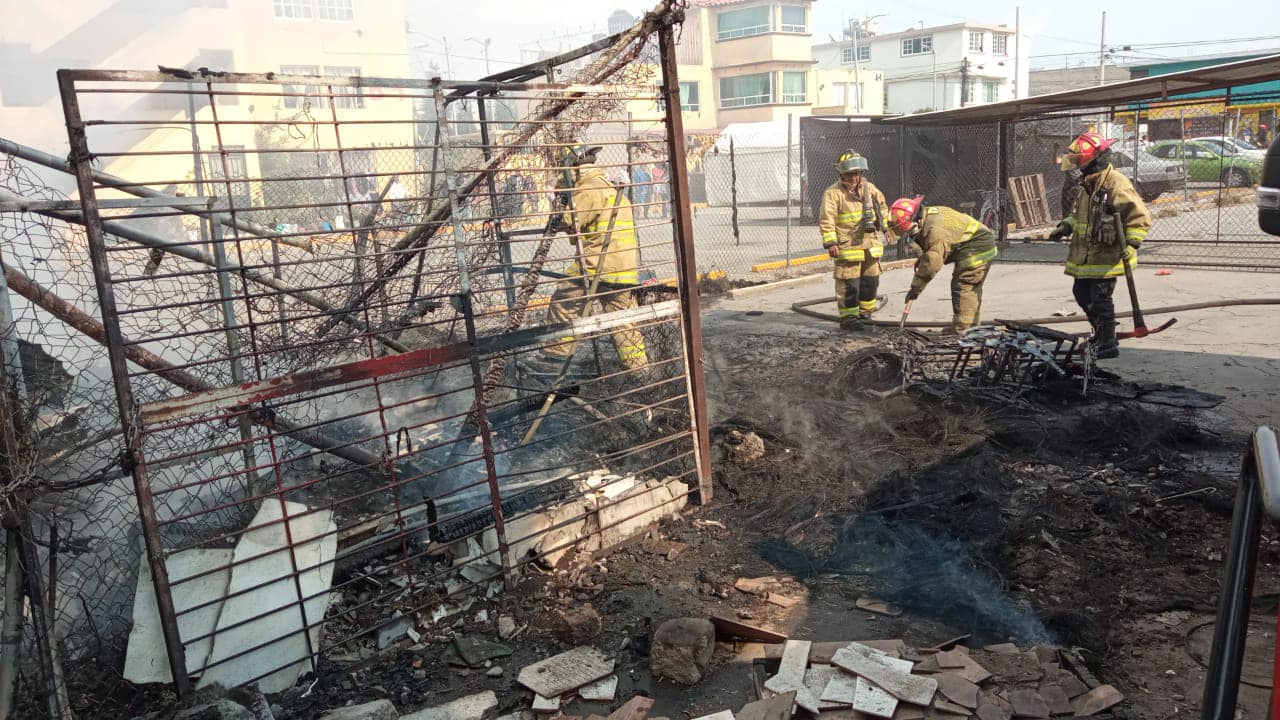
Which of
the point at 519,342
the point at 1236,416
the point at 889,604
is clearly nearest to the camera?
the point at 889,604

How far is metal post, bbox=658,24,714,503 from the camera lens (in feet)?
16.2

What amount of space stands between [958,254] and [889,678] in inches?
230

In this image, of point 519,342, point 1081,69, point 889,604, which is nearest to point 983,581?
point 889,604

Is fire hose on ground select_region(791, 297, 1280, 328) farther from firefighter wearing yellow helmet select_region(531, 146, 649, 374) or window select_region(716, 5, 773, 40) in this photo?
window select_region(716, 5, 773, 40)

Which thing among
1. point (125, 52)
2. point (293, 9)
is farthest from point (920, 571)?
point (293, 9)

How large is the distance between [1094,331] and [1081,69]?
230 ft

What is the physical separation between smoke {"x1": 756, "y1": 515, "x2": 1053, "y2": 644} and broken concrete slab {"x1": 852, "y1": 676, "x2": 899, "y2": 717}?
851mm

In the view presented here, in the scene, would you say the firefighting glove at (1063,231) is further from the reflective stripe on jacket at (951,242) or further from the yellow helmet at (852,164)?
the yellow helmet at (852,164)

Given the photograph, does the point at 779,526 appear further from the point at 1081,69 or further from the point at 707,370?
the point at 1081,69

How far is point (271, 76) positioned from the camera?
144 inches

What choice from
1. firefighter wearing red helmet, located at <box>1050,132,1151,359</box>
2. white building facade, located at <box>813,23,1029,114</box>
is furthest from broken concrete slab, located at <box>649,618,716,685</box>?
white building facade, located at <box>813,23,1029,114</box>

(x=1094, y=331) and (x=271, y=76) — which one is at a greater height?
(x=271, y=76)

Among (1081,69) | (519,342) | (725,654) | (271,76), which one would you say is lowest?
(725,654)

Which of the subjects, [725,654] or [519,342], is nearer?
[725,654]
